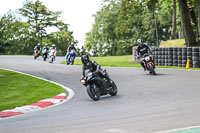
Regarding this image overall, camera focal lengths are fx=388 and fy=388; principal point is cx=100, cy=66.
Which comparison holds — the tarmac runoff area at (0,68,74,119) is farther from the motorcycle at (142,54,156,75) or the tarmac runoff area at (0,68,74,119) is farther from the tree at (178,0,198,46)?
the tree at (178,0,198,46)

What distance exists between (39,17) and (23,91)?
72.6 meters

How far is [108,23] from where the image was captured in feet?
272

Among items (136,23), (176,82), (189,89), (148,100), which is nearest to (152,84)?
(176,82)

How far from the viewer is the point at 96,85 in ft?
38.1

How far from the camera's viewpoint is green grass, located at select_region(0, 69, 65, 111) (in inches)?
439

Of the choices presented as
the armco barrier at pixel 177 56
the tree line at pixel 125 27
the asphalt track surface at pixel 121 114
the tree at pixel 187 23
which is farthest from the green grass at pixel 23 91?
the tree line at pixel 125 27

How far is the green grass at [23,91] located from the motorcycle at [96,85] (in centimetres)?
159

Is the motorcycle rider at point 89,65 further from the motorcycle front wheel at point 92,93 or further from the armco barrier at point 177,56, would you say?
the armco barrier at point 177,56

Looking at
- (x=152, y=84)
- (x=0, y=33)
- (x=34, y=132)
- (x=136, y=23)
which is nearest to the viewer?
(x=34, y=132)

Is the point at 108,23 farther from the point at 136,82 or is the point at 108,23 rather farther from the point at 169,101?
the point at 169,101

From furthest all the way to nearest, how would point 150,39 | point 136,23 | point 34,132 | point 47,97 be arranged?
1. point 136,23
2. point 150,39
3. point 47,97
4. point 34,132

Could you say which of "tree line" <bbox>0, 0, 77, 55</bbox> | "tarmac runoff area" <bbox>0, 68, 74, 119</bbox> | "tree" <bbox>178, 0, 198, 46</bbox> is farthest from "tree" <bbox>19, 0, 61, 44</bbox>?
"tarmac runoff area" <bbox>0, 68, 74, 119</bbox>

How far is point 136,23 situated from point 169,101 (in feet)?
232

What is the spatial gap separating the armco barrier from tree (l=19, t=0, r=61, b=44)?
59.8 m
